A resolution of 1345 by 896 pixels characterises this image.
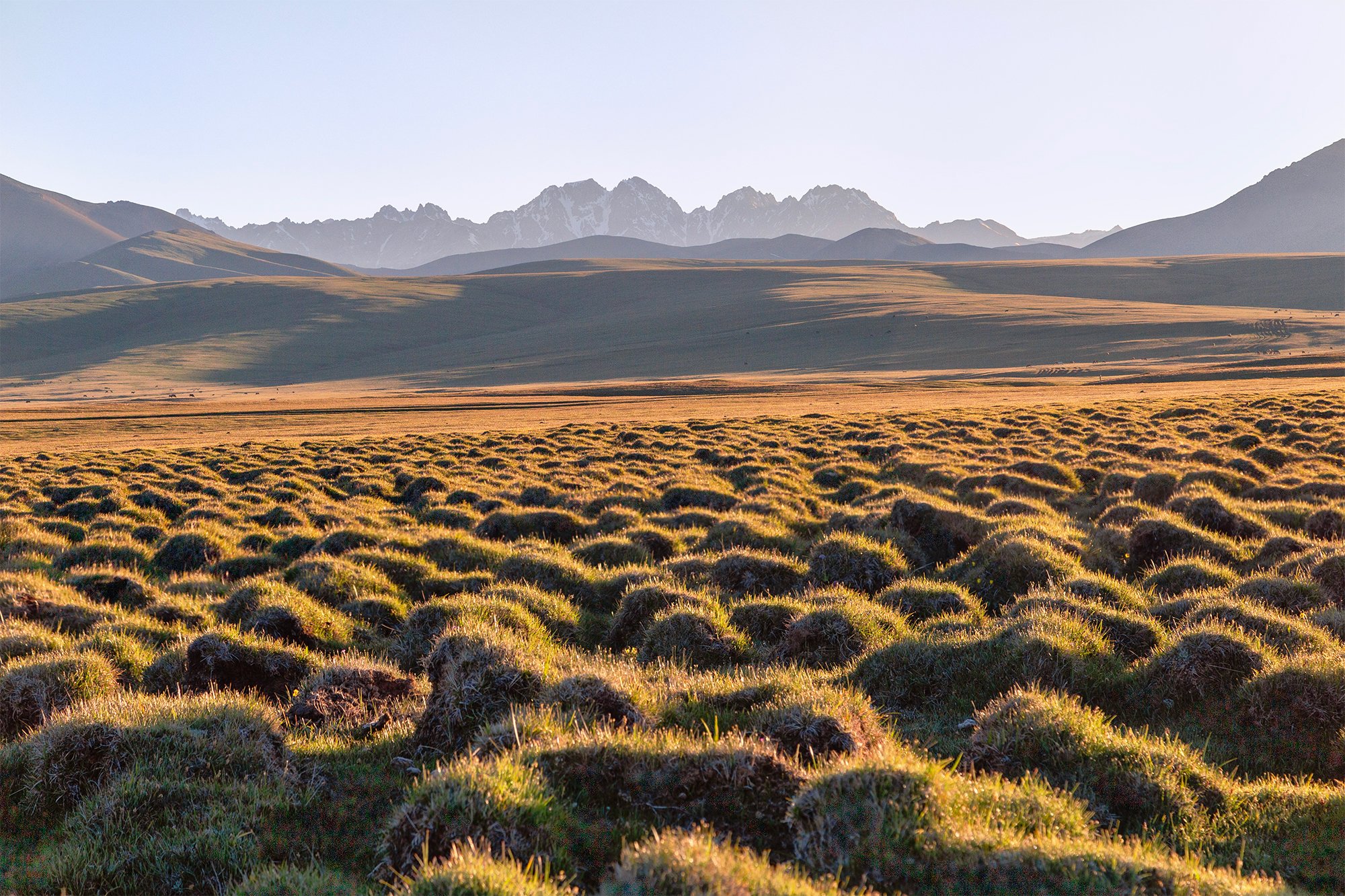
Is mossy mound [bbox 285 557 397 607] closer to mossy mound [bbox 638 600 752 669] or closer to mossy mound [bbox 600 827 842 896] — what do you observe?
mossy mound [bbox 638 600 752 669]

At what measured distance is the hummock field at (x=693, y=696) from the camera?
5160 millimetres

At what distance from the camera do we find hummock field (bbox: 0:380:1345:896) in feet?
16.9

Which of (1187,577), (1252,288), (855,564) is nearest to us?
(1187,577)

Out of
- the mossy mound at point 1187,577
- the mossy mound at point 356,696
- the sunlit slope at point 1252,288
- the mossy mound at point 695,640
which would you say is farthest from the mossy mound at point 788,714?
the sunlit slope at point 1252,288

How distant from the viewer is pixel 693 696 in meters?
7.66

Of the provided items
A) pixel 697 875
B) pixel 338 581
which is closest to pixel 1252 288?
pixel 338 581

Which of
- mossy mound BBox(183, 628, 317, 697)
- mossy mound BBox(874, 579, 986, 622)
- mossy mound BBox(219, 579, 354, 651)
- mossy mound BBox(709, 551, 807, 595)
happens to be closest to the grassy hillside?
mossy mound BBox(709, 551, 807, 595)

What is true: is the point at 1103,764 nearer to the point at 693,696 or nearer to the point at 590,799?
the point at 693,696

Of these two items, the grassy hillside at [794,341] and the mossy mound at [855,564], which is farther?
the grassy hillside at [794,341]

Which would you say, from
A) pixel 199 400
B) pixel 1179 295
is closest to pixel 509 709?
pixel 199 400

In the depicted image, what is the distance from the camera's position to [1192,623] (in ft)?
31.3

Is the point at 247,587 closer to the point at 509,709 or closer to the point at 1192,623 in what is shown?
the point at 509,709

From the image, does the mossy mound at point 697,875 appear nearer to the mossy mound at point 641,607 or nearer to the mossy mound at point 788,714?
the mossy mound at point 788,714

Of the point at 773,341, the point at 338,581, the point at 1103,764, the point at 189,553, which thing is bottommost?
the point at 189,553
